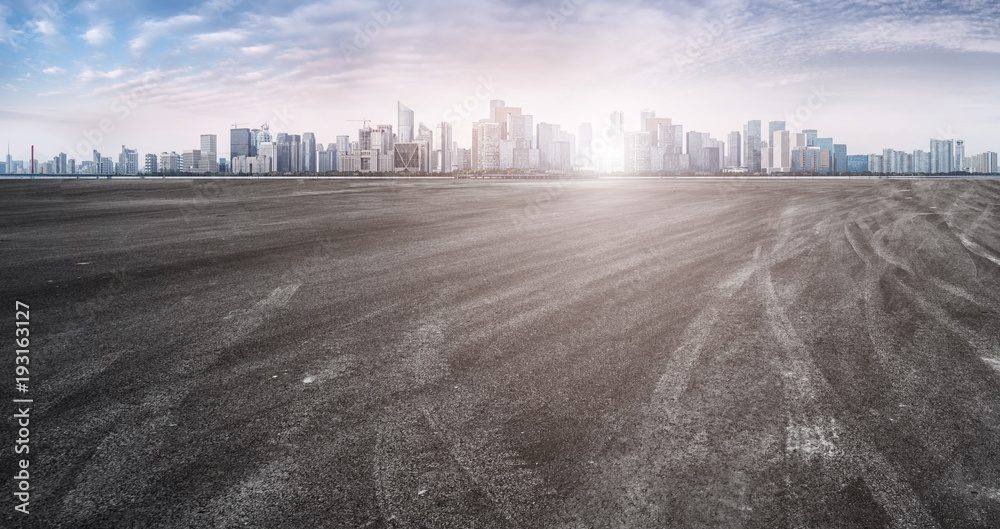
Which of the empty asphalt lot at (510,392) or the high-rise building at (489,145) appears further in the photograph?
the high-rise building at (489,145)

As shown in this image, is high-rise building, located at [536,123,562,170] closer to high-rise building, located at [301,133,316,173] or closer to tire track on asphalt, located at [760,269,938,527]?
high-rise building, located at [301,133,316,173]

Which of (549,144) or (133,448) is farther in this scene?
(549,144)

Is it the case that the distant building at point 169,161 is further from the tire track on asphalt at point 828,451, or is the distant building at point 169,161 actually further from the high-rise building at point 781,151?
the tire track on asphalt at point 828,451

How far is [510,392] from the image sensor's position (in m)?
4.12

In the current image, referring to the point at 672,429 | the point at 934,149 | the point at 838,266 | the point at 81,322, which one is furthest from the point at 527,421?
the point at 934,149

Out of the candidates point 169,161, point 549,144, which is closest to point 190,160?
point 169,161

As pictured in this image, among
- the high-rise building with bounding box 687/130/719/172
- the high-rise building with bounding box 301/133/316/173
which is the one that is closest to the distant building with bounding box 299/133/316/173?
the high-rise building with bounding box 301/133/316/173

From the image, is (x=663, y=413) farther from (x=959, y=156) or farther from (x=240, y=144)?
(x=959, y=156)

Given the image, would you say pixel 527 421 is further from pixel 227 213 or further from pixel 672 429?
pixel 227 213

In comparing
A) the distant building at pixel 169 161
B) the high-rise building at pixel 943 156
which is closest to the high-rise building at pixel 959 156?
the high-rise building at pixel 943 156

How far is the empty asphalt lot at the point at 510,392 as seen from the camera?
282 cm

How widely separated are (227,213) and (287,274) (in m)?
12.4

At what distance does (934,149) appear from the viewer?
188125mm

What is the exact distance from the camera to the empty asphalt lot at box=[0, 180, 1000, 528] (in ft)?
9.26
